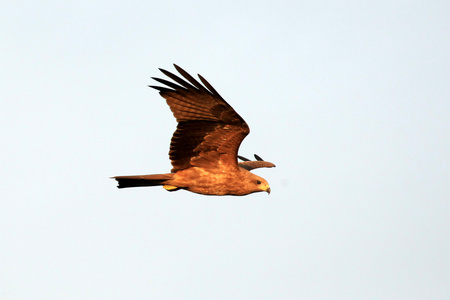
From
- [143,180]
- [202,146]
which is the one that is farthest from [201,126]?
[143,180]

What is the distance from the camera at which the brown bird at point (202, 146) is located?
1371cm

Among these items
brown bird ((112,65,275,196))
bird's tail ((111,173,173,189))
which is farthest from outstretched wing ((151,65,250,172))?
bird's tail ((111,173,173,189))

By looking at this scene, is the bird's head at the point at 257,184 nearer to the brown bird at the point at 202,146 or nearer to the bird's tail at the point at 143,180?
the brown bird at the point at 202,146

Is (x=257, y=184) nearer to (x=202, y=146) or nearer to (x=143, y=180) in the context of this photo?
(x=202, y=146)

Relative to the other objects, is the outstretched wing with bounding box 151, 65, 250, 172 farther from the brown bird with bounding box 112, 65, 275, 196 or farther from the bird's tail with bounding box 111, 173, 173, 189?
the bird's tail with bounding box 111, 173, 173, 189

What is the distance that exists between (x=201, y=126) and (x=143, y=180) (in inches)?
60.6

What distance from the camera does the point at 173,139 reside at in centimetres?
1417

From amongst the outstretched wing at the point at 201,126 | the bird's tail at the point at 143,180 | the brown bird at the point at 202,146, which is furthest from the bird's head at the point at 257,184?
the bird's tail at the point at 143,180

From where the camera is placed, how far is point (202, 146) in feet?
46.9

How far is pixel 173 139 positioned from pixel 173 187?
1044mm

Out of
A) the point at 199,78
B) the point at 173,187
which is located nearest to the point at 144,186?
the point at 173,187

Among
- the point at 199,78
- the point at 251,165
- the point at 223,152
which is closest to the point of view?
the point at 199,78

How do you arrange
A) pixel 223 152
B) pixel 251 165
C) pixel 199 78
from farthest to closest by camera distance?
pixel 251 165 < pixel 223 152 < pixel 199 78

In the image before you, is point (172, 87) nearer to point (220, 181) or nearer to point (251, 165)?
point (220, 181)
